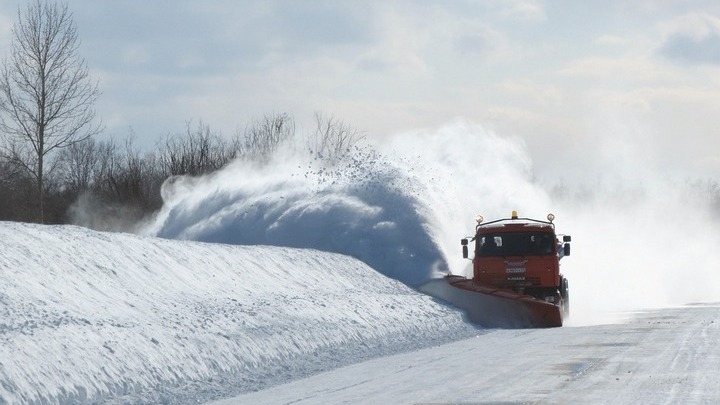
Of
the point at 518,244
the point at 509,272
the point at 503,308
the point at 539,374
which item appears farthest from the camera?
the point at 518,244

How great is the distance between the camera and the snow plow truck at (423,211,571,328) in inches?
941

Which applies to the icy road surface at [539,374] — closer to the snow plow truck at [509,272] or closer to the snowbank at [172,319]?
the snowbank at [172,319]

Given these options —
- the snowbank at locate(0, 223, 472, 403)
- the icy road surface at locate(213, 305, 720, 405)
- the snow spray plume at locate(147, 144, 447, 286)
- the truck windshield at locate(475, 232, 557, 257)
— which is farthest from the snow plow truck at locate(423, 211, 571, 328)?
the icy road surface at locate(213, 305, 720, 405)

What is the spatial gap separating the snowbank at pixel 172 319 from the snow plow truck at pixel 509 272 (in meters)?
0.69

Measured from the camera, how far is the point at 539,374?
13.8 m

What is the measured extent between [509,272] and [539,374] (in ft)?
36.8

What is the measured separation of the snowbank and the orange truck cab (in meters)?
1.60

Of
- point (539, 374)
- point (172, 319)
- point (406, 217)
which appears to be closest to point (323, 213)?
point (406, 217)

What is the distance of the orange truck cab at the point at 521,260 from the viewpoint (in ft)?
81.1

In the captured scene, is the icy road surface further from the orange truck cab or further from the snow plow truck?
the orange truck cab

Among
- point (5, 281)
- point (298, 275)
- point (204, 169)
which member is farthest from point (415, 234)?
point (204, 169)

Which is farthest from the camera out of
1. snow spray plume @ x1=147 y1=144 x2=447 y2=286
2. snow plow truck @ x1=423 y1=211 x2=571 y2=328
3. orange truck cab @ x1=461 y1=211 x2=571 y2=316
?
snow spray plume @ x1=147 y1=144 x2=447 y2=286

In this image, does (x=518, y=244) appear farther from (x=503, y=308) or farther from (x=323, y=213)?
(x=323, y=213)

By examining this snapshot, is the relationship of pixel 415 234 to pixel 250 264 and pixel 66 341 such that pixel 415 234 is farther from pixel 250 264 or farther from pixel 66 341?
pixel 66 341
